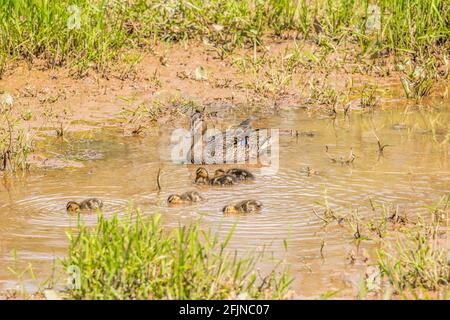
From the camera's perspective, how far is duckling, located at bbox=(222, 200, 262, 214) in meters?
7.62

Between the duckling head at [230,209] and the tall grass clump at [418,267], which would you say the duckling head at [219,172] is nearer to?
the duckling head at [230,209]

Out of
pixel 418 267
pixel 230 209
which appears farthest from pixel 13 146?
pixel 418 267

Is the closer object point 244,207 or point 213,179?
point 244,207

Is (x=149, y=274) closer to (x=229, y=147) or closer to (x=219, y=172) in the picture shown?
(x=219, y=172)

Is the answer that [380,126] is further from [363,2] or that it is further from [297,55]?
[363,2]

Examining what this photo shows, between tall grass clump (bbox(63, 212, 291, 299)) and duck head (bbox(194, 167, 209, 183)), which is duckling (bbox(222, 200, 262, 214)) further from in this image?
tall grass clump (bbox(63, 212, 291, 299))

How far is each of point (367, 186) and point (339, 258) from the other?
186 centimetres

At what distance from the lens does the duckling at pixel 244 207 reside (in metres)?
7.62

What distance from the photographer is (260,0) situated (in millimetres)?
11875

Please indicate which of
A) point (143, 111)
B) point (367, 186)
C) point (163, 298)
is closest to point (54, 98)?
point (143, 111)

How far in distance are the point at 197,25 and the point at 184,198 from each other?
14.3 feet

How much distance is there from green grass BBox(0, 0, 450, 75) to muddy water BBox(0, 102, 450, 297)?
3.71ft

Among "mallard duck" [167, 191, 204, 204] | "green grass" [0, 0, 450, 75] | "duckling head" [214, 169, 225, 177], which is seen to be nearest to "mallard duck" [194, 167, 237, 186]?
"duckling head" [214, 169, 225, 177]

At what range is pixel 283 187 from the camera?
8438 millimetres
